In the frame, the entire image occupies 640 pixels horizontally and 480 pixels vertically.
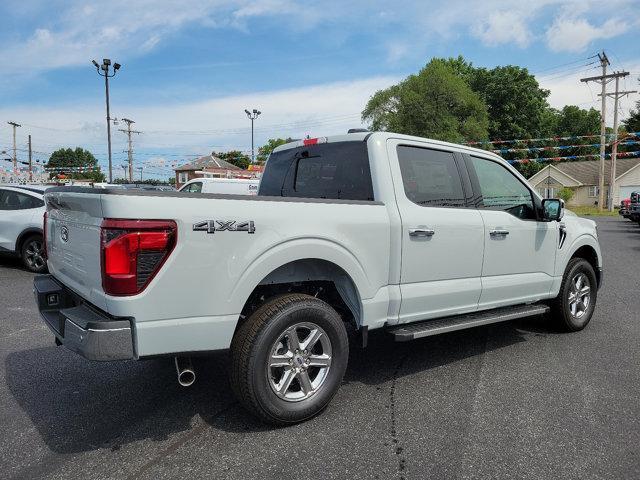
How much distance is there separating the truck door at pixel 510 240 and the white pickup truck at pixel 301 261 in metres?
0.02

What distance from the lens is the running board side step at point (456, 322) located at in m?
3.67

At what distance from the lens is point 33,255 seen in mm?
9469

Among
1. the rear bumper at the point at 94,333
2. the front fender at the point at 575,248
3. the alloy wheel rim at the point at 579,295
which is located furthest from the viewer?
the alloy wheel rim at the point at 579,295

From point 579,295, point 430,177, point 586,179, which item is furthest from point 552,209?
point 586,179

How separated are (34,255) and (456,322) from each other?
330 inches

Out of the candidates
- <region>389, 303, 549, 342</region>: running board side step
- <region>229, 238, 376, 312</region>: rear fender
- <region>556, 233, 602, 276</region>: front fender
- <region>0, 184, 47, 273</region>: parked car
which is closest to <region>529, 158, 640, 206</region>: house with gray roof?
<region>556, 233, 602, 276</region>: front fender

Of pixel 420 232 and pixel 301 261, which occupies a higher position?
pixel 420 232

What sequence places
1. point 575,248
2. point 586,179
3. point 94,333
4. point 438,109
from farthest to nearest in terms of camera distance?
1. point 586,179
2. point 438,109
3. point 575,248
4. point 94,333

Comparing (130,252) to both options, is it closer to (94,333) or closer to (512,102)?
(94,333)

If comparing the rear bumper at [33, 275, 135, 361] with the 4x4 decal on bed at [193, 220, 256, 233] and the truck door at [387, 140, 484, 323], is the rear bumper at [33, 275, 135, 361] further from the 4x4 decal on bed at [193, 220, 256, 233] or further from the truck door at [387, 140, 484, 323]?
the truck door at [387, 140, 484, 323]

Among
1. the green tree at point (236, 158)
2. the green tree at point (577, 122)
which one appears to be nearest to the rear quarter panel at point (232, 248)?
the green tree at point (577, 122)

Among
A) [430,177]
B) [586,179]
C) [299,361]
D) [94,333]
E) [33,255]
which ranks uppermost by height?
[586,179]

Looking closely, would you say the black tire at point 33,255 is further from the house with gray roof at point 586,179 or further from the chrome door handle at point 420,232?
the house with gray roof at point 586,179

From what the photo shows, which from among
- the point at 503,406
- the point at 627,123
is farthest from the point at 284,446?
the point at 627,123
